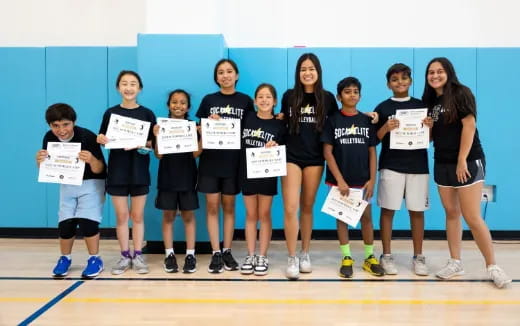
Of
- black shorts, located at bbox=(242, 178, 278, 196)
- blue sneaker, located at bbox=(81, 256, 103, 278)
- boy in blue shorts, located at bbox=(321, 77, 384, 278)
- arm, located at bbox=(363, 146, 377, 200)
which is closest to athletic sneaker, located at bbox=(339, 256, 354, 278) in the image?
boy in blue shorts, located at bbox=(321, 77, 384, 278)

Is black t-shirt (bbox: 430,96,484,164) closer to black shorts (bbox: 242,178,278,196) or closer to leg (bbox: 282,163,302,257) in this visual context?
leg (bbox: 282,163,302,257)

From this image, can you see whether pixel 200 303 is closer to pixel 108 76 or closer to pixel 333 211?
pixel 333 211

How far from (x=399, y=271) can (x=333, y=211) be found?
0.80m

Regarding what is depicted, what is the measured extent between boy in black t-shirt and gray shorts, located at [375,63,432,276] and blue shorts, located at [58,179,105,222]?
239 centimetres

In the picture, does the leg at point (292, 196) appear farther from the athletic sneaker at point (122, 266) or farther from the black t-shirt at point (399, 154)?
the athletic sneaker at point (122, 266)

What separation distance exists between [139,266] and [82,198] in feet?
2.39

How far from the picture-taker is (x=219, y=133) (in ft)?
10.4

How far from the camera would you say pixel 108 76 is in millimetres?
4543

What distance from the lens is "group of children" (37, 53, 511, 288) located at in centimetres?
304

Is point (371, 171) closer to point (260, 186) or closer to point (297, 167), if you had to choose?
point (297, 167)

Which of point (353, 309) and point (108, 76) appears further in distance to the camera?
point (108, 76)

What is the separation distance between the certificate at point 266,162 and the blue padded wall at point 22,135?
9.59 ft

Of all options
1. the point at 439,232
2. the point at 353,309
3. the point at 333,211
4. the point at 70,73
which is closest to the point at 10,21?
the point at 70,73

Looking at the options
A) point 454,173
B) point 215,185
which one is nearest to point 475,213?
point 454,173
